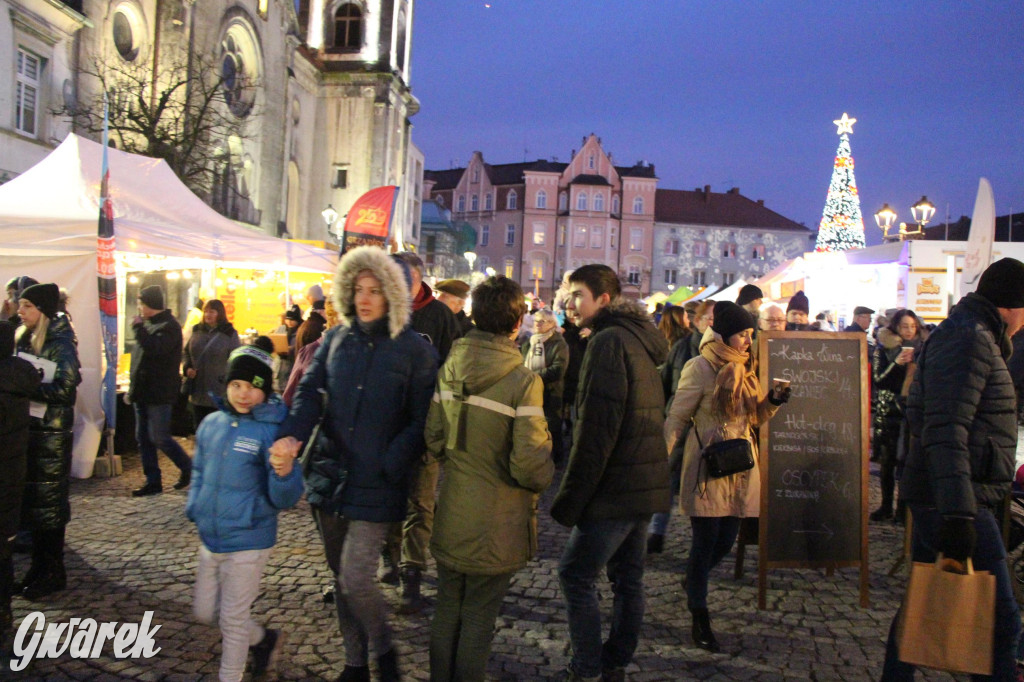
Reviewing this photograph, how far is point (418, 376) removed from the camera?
350 cm

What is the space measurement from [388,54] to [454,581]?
3840 centimetres

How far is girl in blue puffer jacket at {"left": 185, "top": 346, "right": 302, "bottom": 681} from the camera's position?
11.0ft

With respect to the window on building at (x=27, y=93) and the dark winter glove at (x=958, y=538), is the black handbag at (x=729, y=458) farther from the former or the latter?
the window on building at (x=27, y=93)

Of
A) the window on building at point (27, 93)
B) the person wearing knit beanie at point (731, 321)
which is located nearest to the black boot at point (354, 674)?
the person wearing knit beanie at point (731, 321)

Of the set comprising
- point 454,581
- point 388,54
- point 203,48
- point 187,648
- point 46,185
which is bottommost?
point 187,648

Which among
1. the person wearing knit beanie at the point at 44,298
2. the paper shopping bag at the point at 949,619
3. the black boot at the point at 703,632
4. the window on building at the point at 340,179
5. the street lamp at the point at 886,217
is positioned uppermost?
the window on building at the point at 340,179

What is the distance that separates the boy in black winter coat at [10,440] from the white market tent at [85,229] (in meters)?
4.18

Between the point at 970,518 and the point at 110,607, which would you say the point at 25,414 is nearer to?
the point at 110,607

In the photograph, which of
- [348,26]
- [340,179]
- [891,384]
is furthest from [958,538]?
[348,26]

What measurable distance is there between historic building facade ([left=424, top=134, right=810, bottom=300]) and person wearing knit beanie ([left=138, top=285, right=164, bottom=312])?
190 ft

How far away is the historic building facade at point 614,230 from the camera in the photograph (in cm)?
6525

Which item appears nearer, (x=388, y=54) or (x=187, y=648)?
(x=187, y=648)

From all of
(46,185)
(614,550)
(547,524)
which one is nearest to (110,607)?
(614,550)

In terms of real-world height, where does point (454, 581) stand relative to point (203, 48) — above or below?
below
